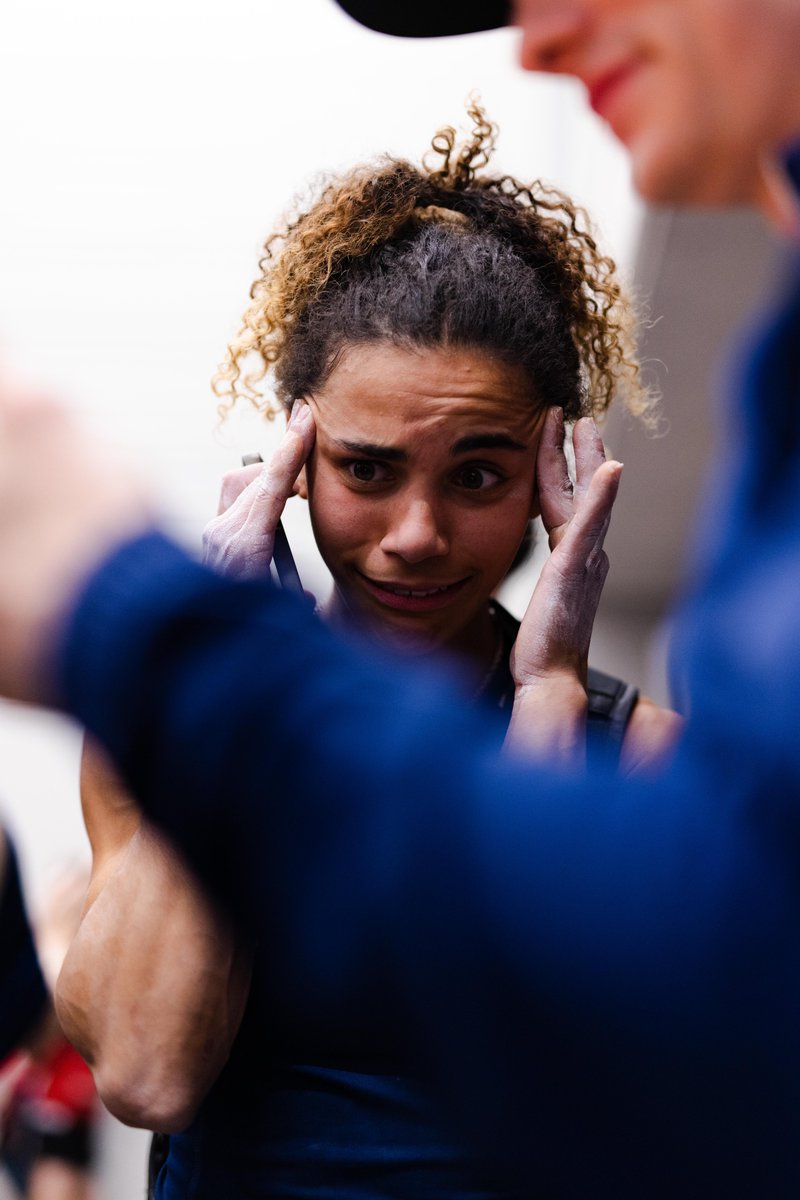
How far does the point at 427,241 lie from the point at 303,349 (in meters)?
0.17

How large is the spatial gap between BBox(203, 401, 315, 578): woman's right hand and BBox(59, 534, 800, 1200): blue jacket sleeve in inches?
32.2

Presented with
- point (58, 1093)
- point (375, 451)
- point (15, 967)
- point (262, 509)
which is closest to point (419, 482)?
point (375, 451)

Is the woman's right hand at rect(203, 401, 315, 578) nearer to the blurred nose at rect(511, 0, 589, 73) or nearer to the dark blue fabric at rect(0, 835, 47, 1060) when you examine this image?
the dark blue fabric at rect(0, 835, 47, 1060)

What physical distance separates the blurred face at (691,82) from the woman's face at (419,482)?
2.35 feet

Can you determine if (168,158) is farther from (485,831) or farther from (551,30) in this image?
(485,831)

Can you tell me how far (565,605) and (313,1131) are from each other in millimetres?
504

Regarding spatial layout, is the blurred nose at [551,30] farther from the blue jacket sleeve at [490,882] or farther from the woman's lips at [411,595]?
the woman's lips at [411,595]

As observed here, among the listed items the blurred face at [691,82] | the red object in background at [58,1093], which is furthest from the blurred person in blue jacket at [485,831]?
the red object in background at [58,1093]

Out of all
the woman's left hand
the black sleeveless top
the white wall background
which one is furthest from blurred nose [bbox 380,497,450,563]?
the white wall background

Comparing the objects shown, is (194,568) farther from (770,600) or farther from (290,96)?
(290,96)

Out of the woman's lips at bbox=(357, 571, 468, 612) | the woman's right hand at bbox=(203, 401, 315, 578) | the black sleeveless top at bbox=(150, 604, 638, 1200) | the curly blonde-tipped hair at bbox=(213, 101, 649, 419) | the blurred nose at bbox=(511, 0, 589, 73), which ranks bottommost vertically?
the black sleeveless top at bbox=(150, 604, 638, 1200)

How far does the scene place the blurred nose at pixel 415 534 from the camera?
4.00 ft

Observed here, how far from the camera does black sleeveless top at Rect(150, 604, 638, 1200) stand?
3.23 ft

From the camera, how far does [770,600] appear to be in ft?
1.14
